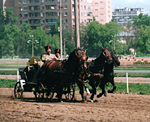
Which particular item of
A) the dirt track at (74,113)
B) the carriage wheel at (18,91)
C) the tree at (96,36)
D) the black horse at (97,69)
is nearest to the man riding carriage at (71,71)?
the black horse at (97,69)

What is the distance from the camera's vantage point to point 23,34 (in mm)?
98062

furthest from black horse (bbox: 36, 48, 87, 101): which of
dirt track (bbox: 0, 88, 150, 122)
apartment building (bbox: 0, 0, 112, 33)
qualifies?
apartment building (bbox: 0, 0, 112, 33)

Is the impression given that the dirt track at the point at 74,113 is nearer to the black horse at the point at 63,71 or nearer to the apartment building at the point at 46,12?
the black horse at the point at 63,71

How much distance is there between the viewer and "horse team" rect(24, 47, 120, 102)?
47.2ft

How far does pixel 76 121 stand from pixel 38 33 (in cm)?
8702

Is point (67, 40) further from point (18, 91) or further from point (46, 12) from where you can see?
point (18, 91)

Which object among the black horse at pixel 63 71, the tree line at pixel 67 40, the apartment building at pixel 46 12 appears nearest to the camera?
the black horse at pixel 63 71

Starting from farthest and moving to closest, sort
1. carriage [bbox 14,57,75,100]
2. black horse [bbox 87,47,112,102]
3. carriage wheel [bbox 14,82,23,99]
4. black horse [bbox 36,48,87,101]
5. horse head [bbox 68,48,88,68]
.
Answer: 1. carriage wheel [bbox 14,82,23,99]
2. carriage [bbox 14,57,75,100]
3. black horse [bbox 87,47,112,102]
4. black horse [bbox 36,48,87,101]
5. horse head [bbox 68,48,88,68]

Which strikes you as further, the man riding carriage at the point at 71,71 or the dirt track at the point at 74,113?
the man riding carriage at the point at 71,71

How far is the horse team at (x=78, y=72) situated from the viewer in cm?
1440

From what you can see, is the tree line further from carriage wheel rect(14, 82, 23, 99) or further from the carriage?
the carriage

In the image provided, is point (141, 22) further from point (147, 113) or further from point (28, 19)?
point (147, 113)

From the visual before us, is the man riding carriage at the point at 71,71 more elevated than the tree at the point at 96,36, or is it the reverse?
the tree at the point at 96,36

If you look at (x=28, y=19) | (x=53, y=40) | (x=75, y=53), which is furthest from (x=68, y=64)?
(x=28, y=19)
